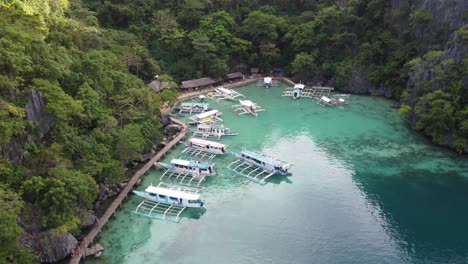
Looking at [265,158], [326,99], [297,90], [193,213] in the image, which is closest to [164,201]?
[193,213]

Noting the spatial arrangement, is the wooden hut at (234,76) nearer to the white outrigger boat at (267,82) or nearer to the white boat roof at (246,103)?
the white outrigger boat at (267,82)

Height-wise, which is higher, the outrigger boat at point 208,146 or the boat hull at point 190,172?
the outrigger boat at point 208,146

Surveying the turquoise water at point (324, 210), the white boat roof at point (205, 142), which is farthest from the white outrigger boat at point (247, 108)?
the white boat roof at point (205, 142)

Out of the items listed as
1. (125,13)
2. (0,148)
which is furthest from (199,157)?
(125,13)

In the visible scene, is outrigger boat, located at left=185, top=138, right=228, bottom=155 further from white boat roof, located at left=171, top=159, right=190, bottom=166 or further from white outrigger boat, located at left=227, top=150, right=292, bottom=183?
white boat roof, located at left=171, top=159, right=190, bottom=166

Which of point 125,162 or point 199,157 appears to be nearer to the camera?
point 125,162

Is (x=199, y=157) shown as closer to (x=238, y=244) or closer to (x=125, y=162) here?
(x=125, y=162)

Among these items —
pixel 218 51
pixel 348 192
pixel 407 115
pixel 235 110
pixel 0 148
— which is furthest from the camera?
pixel 218 51

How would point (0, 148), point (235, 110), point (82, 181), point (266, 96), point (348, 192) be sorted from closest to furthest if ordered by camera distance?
1. point (0, 148)
2. point (82, 181)
3. point (348, 192)
4. point (235, 110)
5. point (266, 96)
